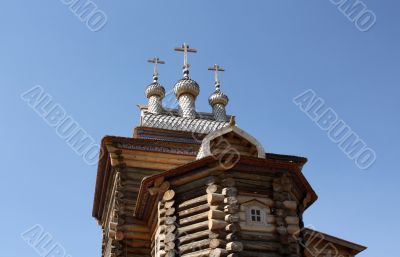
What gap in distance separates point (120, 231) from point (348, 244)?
304 inches

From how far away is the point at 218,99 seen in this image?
25469 mm

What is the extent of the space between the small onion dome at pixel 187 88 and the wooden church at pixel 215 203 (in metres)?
6.40

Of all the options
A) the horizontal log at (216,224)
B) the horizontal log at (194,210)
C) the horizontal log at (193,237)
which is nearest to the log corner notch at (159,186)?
the horizontal log at (194,210)

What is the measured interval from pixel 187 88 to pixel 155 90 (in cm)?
164

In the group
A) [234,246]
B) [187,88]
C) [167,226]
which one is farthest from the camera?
[187,88]

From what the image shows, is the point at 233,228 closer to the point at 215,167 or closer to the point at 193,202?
the point at 193,202

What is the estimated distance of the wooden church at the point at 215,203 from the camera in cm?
1277

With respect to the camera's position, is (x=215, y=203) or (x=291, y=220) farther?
(x=291, y=220)

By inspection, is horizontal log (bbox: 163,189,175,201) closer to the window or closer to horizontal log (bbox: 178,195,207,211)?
horizontal log (bbox: 178,195,207,211)

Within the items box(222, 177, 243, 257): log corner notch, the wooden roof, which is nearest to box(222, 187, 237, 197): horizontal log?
box(222, 177, 243, 257): log corner notch

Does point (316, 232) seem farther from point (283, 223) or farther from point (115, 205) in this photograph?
point (115, 205)

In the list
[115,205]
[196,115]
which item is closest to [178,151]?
[115,205]

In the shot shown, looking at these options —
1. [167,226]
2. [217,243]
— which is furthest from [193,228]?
[217,243]

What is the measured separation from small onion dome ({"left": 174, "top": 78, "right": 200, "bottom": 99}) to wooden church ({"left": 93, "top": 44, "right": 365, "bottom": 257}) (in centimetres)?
640
